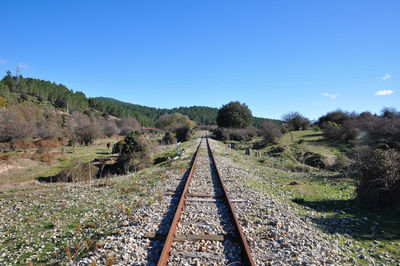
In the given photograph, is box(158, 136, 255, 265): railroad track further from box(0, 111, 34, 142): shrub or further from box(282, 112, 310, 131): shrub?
box(282, 112, 310, 131): shrub

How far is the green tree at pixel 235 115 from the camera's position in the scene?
4841 centimetres

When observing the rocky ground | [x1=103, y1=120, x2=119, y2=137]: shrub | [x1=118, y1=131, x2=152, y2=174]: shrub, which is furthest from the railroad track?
[x1=103, y1=120, x2=119, y2=137]: shrub

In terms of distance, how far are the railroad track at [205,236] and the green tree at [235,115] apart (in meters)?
42.1

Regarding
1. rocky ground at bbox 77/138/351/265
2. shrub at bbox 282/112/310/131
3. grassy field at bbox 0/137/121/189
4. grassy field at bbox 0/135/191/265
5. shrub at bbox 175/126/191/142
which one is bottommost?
grassy field at bbox 0/137/121/189

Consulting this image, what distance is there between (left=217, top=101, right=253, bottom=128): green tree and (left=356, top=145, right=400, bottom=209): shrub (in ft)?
134

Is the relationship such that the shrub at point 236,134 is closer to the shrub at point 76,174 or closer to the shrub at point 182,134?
the shrub at point 182,134

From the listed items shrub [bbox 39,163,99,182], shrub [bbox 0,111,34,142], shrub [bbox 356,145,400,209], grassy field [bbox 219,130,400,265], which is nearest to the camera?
grassy field [bbox 219,130,400,265]

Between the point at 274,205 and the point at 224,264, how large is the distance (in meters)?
3.54

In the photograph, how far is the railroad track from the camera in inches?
148

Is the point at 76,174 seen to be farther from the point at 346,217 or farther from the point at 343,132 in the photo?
the point at 343,132

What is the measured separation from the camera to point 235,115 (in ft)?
158

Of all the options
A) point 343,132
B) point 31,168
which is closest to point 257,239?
point 31,168

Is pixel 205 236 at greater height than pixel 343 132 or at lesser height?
lesser

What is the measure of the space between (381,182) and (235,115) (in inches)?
1629
